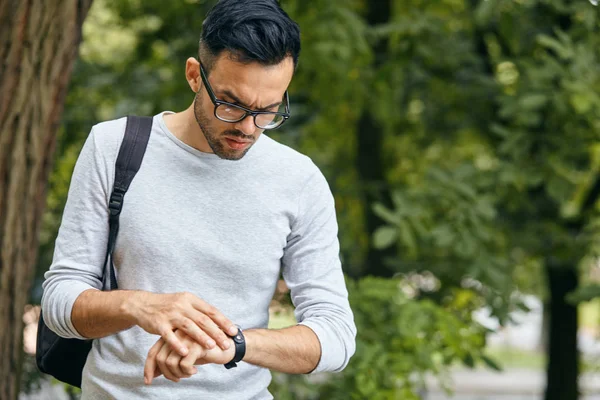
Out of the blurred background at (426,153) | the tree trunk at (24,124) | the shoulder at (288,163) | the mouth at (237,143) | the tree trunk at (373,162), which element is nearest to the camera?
the mouth at (237,143)

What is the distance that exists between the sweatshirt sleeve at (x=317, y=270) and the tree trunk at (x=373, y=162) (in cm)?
445

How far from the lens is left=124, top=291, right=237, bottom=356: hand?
6.08 ft

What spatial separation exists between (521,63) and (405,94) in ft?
5.10

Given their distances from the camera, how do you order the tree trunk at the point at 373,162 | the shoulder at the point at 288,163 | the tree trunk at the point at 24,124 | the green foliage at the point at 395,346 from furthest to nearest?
the tree trunk at the point at 373,162, the green foliage at the point at 395,346, the tree trunk at the point at 24,124, the shoulder at the point at 288,163

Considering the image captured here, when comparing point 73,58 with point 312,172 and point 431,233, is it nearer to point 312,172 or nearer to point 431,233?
point 312,172

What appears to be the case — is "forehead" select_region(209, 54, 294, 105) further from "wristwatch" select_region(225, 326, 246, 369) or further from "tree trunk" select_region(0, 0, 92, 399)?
"tree trunk" select_region(0, 0, 92, 399)

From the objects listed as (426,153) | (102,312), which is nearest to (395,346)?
(102,312)

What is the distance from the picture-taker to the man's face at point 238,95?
2.04m

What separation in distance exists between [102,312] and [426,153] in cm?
680

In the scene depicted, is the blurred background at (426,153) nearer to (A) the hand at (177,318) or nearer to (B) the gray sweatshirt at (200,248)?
(B) the gray sweatshirt at (200,248)

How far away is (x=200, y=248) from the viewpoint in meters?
2.08

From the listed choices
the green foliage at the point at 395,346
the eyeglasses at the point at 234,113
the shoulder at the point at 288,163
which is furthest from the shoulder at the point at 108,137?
the green foliage at the point at 395,346

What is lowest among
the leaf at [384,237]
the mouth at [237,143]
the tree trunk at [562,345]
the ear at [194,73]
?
the tree trunk at [562,345]

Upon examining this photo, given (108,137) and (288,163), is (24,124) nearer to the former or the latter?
(108,137)
